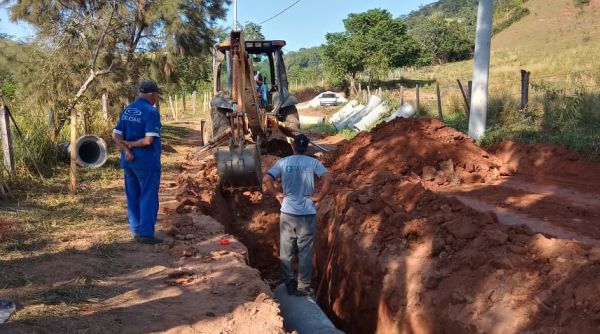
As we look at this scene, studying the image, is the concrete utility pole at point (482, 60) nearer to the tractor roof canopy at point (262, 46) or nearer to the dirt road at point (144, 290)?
the tractor roof canopy at point (262, 46)

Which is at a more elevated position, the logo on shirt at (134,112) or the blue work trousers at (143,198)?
the logo on shirt at (134,112)

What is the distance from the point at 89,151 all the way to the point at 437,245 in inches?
331

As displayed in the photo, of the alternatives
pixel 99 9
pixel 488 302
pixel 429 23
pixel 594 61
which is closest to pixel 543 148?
pixel 488 302

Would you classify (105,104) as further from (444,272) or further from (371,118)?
(444,272)

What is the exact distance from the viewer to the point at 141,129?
5625 millimetres

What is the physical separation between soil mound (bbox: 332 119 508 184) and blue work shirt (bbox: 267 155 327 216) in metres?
3.77

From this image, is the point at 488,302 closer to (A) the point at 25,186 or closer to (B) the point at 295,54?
(A) the point at 25,186

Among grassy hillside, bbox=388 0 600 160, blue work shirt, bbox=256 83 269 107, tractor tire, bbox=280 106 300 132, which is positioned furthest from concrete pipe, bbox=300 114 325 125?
tractor tire, bbox=280 106 300 132

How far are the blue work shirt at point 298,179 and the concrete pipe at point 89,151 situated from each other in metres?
6.77

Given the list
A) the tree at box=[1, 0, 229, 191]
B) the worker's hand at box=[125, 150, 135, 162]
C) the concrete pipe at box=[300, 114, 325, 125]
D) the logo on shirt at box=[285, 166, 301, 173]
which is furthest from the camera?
the concrete pipe at box=[300, 114, 325, 125]

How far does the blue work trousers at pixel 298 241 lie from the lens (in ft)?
16.9

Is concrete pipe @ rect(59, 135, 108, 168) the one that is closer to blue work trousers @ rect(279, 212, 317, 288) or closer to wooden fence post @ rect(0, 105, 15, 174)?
wooden fence post @ rect(0, 105, 15, 174)

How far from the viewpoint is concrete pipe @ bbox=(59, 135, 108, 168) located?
1055 cm

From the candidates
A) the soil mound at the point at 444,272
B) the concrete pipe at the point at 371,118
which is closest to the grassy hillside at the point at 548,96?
the concrete pipe at the point at 371,118
